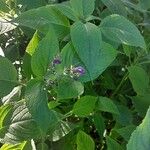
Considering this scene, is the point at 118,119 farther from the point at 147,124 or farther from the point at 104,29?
the point at 147,124

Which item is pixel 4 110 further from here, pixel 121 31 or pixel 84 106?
pixel 121 31

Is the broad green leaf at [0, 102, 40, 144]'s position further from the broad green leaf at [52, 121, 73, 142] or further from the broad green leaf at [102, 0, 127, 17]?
the broad green leaf at [102, 0, 127, 17]

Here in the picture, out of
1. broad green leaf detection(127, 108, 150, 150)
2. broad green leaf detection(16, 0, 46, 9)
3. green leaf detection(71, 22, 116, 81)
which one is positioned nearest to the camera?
broad green leaf detection(127, 108, 150, 150)

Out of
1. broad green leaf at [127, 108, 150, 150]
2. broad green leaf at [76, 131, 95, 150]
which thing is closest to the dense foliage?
broad green leaf at [76, 131, 95, 150]

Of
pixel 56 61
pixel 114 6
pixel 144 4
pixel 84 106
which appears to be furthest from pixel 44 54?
pixel 144 4

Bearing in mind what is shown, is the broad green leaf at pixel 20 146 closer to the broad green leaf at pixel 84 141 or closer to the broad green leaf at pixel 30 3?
the broad green leaf at pixel 84 141
